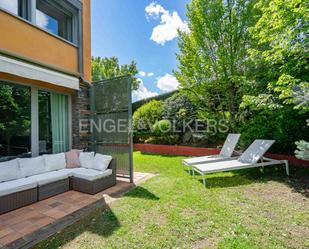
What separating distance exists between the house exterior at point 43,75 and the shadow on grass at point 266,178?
6.97 m

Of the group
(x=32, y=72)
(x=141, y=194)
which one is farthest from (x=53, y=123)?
(x=141, y=194)

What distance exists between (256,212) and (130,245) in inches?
140

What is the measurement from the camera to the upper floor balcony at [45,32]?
7164 millimetres

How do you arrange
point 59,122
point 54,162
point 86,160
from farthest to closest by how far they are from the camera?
point 59,122 < point 86,160 < point 54,162

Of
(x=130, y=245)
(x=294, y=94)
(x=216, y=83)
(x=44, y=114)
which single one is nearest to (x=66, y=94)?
(x=44, y=114)

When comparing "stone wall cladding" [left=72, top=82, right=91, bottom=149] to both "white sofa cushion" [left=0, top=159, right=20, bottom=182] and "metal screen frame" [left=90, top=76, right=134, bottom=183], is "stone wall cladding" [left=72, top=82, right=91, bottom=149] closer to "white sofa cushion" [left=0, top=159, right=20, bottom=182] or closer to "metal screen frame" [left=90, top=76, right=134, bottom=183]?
"metal screen frame" [left=90, top=76, right=134, bottom=183]

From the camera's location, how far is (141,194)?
275 inches

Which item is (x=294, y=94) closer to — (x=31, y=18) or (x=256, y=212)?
(x=256, y=212)

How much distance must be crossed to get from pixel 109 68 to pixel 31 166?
101 feet

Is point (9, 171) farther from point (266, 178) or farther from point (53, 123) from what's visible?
point (266, 178)

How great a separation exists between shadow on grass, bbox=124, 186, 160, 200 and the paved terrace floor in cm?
37

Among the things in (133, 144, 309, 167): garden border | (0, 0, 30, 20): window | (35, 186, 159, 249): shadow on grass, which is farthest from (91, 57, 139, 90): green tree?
(35, 186, 159, 249): shadow on grass

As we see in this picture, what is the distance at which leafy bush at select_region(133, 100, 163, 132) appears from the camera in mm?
17266

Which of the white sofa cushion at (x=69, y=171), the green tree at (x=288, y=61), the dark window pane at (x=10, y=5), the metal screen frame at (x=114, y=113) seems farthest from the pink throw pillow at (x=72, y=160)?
the green tree at (x=288, y=61)
